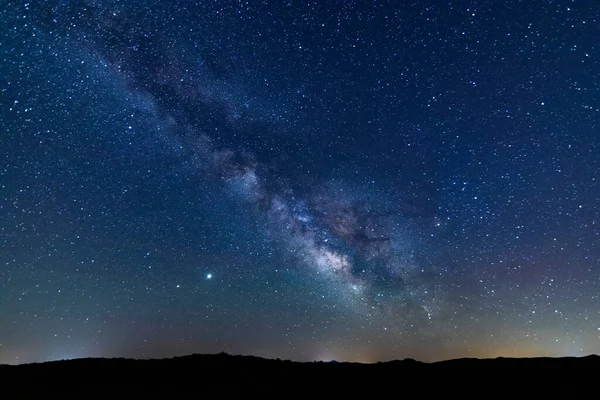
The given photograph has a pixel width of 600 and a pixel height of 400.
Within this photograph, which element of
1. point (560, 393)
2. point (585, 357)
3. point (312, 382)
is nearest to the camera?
point (560, 393)

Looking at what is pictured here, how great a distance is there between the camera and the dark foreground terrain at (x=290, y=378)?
1057 centimetres

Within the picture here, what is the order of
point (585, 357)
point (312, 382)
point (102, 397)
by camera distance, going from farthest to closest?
point (585, 357), point (312, 382), point (102, 397)

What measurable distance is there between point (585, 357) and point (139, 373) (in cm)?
1392

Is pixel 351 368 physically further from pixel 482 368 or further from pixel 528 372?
pixel 528 372

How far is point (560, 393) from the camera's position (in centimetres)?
969

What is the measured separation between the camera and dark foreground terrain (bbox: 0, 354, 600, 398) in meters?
10.6

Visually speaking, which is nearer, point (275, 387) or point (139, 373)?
point (275, 387)

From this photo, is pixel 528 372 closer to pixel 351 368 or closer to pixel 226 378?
pixel 351 368

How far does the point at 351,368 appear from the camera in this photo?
12.8 metres

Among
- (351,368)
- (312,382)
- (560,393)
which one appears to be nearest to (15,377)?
(312,382)

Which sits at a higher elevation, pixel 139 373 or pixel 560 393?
pixel 139 373

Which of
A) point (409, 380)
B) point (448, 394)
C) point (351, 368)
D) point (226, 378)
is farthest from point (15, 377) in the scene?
point (448, 394)

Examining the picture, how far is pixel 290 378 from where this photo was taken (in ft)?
39.4

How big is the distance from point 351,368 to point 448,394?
134 inches
